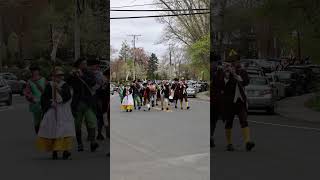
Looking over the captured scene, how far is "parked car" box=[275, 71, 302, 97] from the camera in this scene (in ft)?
108

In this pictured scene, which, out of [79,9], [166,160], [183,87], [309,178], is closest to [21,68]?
[183,87]

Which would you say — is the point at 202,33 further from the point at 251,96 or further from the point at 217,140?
the point at 217,140

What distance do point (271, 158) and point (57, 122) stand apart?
11.4 feet

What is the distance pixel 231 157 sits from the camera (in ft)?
30.7

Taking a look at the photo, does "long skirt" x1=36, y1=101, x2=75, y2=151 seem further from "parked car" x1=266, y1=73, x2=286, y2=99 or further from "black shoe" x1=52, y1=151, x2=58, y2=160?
"parked car" x1=266, y1=73, x2=286, y2=99

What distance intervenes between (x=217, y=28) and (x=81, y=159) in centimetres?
2330

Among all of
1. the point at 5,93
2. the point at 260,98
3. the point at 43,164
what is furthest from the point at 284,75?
the point at 43,164

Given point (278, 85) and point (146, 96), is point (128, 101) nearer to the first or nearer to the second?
point (146, 96)

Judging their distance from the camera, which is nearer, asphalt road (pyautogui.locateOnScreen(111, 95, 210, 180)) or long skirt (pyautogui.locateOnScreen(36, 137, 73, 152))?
asphalt road (pyautogui.locateOnScreen(111, 95, 210, 180))

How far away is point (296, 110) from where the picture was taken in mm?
24156

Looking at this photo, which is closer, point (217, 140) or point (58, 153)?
point (58, 153)

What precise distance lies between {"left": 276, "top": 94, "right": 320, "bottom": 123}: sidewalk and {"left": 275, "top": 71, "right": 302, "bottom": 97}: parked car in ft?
3.71

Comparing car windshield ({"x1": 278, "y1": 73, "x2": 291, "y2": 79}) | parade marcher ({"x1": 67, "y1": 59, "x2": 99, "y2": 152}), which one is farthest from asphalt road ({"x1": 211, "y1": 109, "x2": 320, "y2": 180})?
car windshield ({"x1": 278, "y1": 73, "x2": 291, "y2": 79})

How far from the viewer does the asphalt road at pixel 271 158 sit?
771 cm
